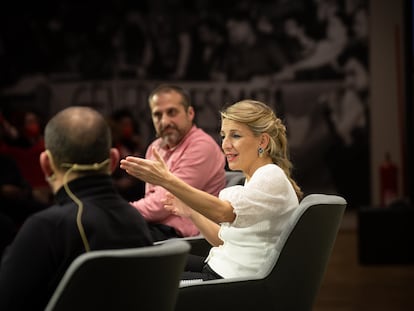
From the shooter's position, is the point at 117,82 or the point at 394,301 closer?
the point at 394,301

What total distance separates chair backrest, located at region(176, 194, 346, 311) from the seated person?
2.41ft

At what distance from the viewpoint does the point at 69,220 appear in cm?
247

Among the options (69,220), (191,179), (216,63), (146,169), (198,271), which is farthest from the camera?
(216,63)

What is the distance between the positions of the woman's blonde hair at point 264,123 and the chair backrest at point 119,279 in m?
0.99

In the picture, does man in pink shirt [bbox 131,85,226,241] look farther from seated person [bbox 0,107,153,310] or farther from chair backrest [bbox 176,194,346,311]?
seated person [bbox 0,107,153,310]

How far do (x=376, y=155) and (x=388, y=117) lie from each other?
39 centimetres

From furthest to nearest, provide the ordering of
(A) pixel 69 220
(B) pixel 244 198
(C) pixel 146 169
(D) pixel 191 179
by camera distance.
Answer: (D) pixel 191 179
(B) pixel 244 198
(C) pixel 146 169
(A) pixel 69 220

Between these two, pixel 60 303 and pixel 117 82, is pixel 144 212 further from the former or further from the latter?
pixel 117 82

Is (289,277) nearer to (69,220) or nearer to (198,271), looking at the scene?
(198,271)

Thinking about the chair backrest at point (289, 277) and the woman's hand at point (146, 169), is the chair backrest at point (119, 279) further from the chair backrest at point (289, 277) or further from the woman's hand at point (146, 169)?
the chair backrest at point (289, 277)

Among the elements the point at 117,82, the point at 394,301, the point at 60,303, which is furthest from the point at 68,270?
the point at 117,82

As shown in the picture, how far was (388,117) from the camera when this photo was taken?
943cm

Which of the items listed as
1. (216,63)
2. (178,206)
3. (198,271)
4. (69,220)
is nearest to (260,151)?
(178,206)

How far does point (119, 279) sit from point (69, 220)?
0.66ft
